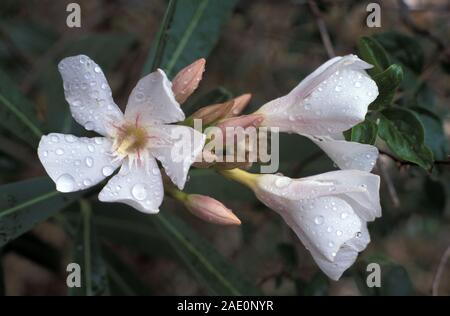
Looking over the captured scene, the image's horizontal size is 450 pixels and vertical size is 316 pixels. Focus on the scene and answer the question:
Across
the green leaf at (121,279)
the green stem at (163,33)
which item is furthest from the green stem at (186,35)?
the green leaf at (121,279)

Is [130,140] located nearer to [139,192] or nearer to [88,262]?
[139,192]

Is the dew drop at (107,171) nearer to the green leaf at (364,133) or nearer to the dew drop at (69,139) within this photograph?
the dew drop at (69,139)

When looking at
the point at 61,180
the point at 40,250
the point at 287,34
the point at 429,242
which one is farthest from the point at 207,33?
the point at 429,242

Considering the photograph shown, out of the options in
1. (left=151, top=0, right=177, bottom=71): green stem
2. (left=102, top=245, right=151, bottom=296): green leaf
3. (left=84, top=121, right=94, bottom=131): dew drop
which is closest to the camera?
(left=84, top=121, right=94, bottom=131): dew drop

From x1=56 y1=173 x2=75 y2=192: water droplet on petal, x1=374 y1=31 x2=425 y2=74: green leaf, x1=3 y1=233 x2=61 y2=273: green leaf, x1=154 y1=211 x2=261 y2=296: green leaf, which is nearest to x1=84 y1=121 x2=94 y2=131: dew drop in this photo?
x1=56 y1=173 x2=75 y2=192: water droplet on petal

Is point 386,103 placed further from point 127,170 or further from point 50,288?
point 50,288

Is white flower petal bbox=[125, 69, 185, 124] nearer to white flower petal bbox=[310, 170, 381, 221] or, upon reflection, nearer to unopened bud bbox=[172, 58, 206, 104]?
unopened bud bbox=[172, 58, 206, 104]

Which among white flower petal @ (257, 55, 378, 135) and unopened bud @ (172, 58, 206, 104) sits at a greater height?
unopened bud @ (172, 58, 206, 104)

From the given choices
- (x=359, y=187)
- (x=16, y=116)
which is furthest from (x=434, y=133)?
(x=16, y=116)
